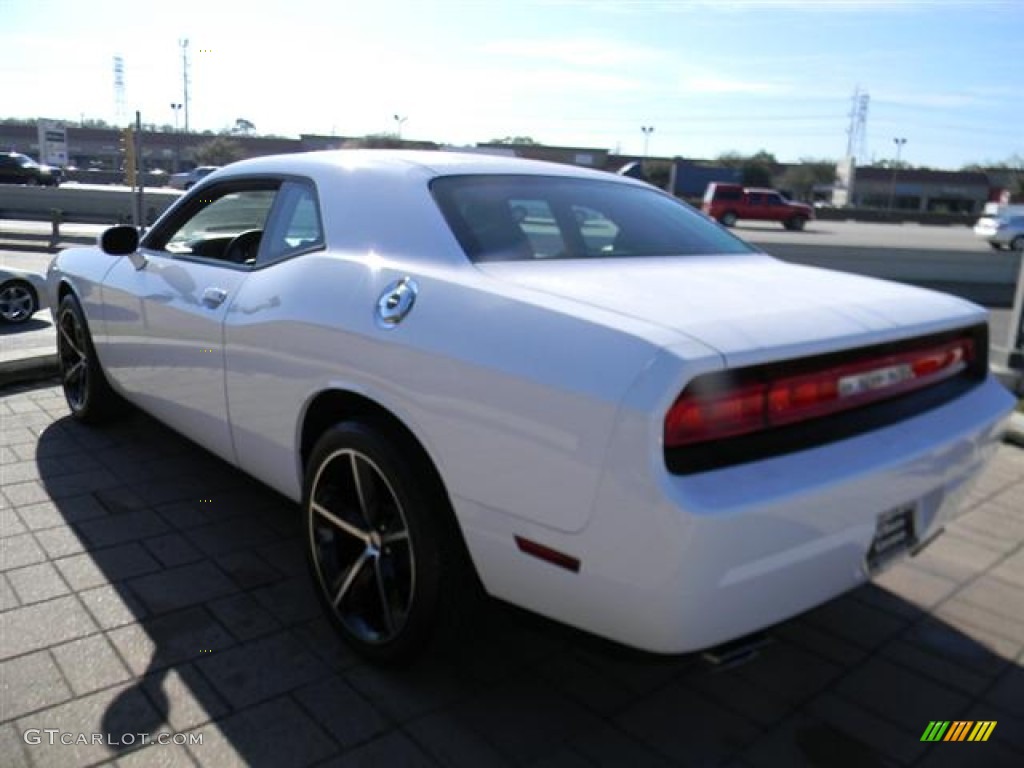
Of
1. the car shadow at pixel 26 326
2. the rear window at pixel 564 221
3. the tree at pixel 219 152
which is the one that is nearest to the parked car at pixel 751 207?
the car shadow at pixel 26 326

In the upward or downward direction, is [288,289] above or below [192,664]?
above

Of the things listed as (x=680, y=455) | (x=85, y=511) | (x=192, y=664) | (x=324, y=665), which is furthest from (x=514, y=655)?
(x=85, y=511)

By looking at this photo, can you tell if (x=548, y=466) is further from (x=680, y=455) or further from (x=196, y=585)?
(x=196, y=585)

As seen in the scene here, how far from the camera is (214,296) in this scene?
10.8 feet

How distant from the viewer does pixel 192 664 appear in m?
2.63

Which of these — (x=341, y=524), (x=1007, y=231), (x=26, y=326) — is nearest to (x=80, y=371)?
(x=341, y=524)

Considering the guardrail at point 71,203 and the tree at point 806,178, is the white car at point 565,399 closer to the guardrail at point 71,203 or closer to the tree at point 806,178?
the guardrail at point 71,203

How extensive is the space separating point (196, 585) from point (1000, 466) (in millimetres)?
4438

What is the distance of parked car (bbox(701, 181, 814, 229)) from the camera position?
39.9m

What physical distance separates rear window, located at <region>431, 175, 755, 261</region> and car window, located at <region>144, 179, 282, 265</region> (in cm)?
118

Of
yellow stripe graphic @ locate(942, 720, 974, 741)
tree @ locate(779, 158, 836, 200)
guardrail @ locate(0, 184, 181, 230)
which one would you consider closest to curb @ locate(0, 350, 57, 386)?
yellow stripe graphic @ locate(942, 720, 974, 741)

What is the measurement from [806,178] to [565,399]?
95.1m

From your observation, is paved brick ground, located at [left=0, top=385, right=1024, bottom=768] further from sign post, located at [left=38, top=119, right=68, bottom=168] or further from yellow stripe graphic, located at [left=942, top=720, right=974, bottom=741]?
sign post, located at [left=38, top=119, right=68, bottom=168]

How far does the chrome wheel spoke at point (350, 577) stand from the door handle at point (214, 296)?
120 cm
